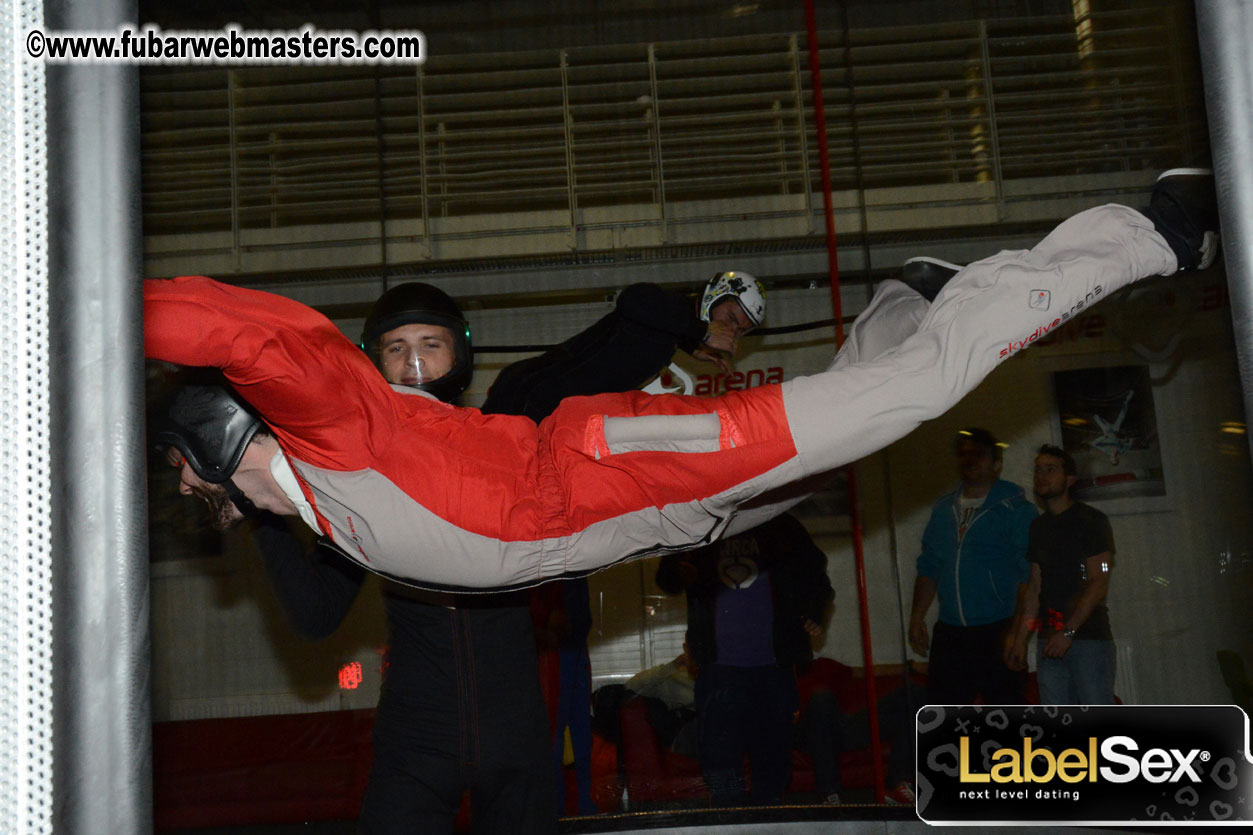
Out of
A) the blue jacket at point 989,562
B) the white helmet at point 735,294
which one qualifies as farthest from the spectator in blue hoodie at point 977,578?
the white helmet at point 735,294

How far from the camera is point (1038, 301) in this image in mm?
1654

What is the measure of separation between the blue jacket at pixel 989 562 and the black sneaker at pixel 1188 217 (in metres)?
2.06

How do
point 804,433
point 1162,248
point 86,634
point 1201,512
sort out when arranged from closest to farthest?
point 86,634 < point 804,433 < point 1162,248 < point 1201,512

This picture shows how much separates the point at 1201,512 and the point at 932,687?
1239 millimetres

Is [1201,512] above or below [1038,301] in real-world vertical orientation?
below

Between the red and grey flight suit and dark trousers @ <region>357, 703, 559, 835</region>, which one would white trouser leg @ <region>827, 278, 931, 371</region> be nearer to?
the red and grey flight suit

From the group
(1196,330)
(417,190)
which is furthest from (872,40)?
(417,190)

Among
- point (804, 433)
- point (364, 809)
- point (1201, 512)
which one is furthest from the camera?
point (1201, 512)

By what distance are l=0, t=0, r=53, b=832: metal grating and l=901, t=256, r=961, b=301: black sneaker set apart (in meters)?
1.66

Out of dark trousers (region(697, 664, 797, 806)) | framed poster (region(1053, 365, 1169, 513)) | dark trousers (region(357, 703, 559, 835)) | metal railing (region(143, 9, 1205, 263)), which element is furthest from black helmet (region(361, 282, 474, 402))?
framed poster (region(1053, 365, 1169, 513))

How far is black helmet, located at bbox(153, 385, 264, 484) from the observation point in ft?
Result: 5.10

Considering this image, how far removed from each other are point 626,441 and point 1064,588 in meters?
2.74

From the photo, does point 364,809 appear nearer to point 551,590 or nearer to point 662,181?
point 551,590

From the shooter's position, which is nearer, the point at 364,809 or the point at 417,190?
the point at 364,809
